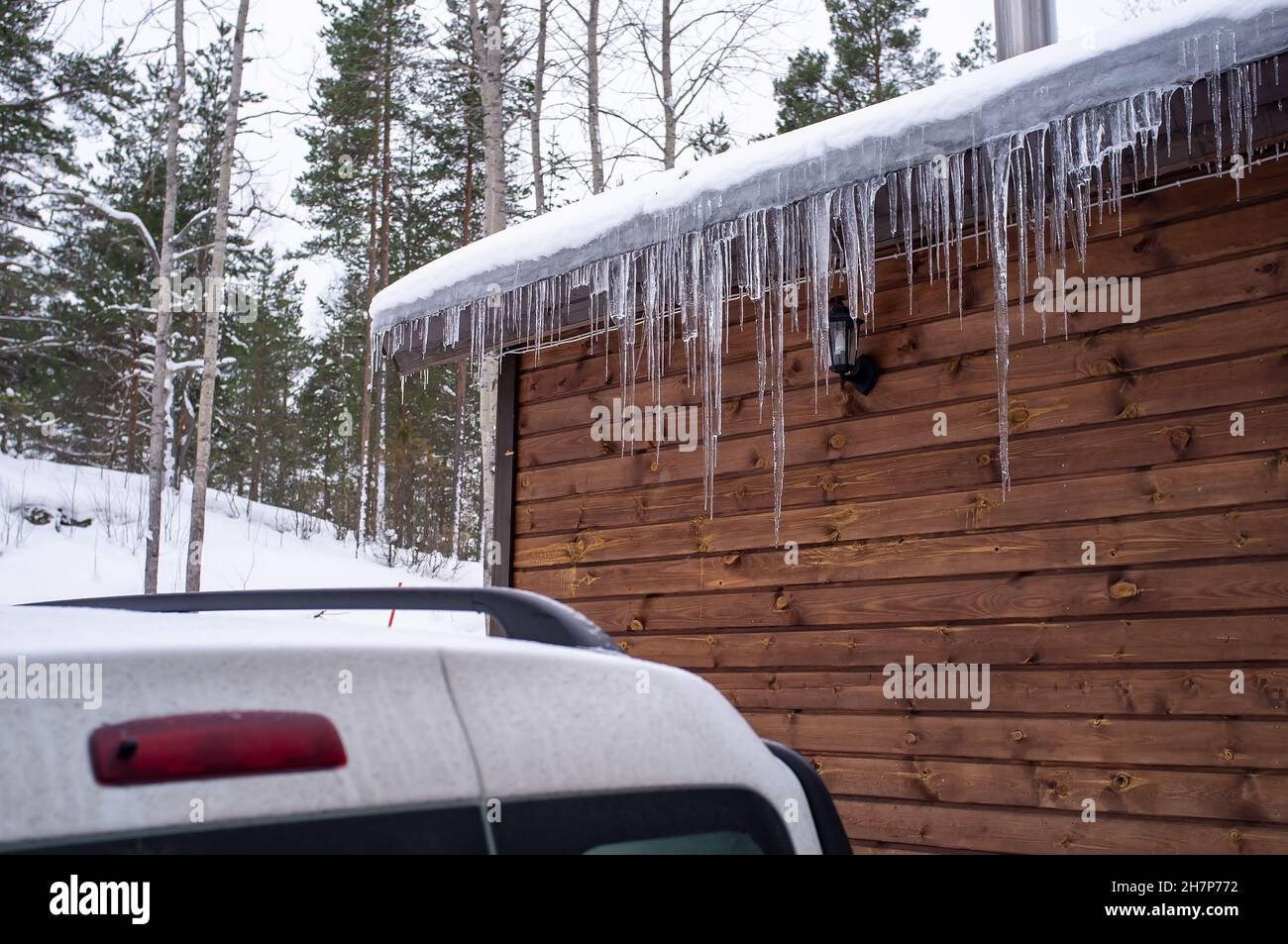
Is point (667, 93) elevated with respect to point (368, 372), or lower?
elevated

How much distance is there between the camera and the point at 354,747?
0.79 meters

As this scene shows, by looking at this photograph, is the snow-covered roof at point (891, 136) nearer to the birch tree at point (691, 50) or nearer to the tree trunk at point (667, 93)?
the tree trunk at point (667, 93)

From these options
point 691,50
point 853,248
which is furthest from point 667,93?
point 853,248

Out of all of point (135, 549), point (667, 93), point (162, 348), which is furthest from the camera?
point (135, 549)

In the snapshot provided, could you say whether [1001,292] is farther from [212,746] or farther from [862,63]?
[862,63]

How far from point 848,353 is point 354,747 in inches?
170

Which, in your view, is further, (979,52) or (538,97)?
(979,52)

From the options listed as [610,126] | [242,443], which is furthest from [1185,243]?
[242,443]

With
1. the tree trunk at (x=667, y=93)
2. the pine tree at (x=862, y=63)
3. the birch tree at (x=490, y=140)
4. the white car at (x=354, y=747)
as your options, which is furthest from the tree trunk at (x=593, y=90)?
the white car at (x=354, y=747)

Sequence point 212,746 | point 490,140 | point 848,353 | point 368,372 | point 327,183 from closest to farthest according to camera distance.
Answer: point 212,746 → point 848,353 → point 490,140 → point 327,183 → point 368,372

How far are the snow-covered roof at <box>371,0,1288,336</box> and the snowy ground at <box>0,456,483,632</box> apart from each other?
10.4 metres

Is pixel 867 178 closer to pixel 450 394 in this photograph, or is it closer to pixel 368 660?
pixel 368 660

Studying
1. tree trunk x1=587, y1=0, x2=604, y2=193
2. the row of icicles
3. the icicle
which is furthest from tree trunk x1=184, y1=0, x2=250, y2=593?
the icicle

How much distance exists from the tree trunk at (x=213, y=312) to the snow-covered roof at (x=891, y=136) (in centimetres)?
1050
